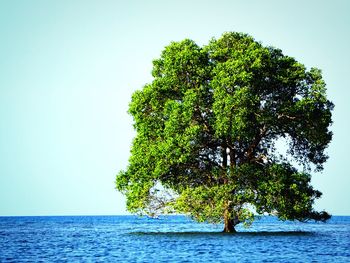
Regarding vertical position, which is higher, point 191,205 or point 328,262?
point 191,205

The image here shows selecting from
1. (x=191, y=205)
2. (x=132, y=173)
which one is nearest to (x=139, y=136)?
(x=132, y=173)

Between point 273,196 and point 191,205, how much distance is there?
248 inches

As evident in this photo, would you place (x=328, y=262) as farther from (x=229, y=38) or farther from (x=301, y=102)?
(x=229, y=38)

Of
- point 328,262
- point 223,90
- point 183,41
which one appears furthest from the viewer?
point 183,41

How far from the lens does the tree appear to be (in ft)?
172

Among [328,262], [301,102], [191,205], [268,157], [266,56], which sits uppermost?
[266,56]

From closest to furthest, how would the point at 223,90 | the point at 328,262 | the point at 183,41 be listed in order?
the point at 328,262 < the point at 223,90 < the point at 183,41

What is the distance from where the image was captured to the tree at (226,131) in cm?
5244

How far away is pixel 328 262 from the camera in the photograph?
38.0 m

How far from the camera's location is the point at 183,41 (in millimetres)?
55875

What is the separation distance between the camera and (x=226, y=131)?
51.9m

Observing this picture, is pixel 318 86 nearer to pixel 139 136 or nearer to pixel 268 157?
pixel 268 157

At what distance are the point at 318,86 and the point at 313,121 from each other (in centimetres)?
283

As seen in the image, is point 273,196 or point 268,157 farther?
point 268,157
